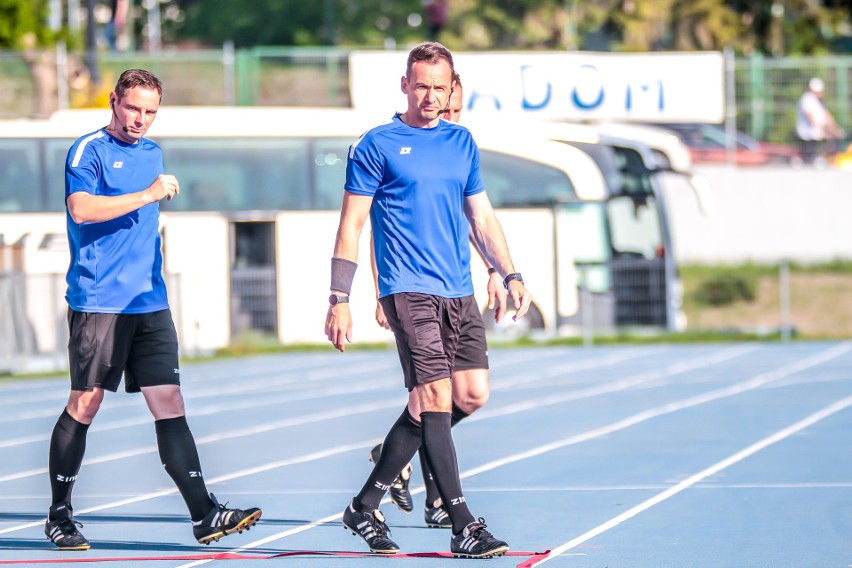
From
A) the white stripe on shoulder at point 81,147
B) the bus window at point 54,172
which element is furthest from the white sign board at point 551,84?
the white stripe on shoulder at point 81,147

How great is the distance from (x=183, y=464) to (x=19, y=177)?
1776cm

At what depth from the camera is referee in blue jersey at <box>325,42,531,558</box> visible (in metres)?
6.45

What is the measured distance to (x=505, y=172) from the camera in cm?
2456

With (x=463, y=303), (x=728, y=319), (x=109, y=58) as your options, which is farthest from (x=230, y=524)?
(x=109, y=58)

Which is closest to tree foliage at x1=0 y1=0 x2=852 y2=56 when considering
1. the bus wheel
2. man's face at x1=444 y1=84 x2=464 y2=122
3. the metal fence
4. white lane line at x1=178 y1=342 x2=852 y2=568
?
the metal fence

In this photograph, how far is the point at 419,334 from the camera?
21.3 ft

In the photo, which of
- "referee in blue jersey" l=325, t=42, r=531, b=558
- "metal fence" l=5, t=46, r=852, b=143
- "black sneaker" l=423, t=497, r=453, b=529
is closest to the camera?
"referee in blue jersey" l=325, t=42, r=531, b=558

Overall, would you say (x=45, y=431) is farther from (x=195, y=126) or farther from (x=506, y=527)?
(x=195, y=126)

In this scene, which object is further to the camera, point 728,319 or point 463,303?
point 728,319

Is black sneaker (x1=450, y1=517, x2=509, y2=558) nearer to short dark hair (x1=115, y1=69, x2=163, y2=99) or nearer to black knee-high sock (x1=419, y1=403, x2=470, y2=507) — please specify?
black knee-high sock (x1=419, y1=403, x2=470, y2=507)

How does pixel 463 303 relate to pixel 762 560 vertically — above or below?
above

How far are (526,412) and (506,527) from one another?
5.92m

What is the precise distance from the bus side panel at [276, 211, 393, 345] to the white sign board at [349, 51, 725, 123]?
2559 millimetres

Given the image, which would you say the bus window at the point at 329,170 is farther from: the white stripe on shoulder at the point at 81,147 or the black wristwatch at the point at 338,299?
the black wristwatch at the point at 338,299
